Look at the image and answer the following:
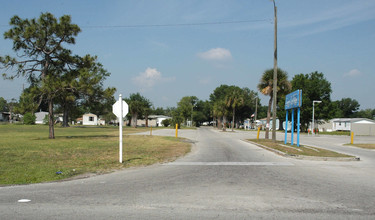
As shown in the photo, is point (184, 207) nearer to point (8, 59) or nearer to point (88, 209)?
point (88, 209)

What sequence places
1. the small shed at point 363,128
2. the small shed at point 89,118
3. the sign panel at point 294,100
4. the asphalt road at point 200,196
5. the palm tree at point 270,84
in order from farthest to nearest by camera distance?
the small shed at point 89,118, the small shed at point 363,128, the palm tree at point 270,84, the sign panel at point 294,100, the asphalt road at point 200,196

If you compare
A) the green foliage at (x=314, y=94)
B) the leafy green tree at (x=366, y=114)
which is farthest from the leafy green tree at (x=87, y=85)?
the leafy green tree at (x=366, y=114)

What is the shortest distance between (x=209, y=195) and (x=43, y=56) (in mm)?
22761

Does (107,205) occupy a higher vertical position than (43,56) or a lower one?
lower

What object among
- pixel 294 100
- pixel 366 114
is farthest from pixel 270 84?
pixel 366 114

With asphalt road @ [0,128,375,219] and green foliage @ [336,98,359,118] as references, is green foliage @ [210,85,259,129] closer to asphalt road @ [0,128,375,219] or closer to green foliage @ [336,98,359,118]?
asphalt road @ [0,128,375,219]

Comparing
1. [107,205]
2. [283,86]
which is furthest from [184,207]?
[283,86]

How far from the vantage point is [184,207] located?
5645 millimetres

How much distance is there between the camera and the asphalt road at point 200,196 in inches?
208

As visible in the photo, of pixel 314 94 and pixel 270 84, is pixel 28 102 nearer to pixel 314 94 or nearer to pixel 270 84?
pixel 270 84

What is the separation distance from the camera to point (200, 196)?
6484mm

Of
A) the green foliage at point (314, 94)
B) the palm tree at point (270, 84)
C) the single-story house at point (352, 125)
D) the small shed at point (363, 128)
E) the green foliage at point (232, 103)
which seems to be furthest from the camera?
the green foliage at point (232, 103)

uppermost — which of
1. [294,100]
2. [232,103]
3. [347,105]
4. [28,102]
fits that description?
[347,105]

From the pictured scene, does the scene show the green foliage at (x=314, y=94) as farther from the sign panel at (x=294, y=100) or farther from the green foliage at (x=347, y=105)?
the green foliage at (x=347, y=105)
